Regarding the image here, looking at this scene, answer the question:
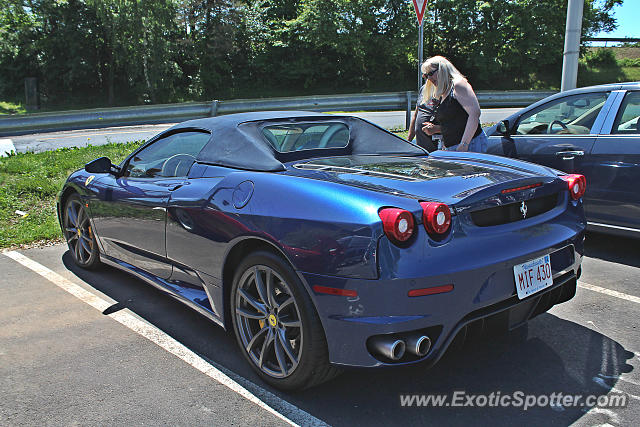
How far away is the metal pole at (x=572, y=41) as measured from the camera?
7531mm

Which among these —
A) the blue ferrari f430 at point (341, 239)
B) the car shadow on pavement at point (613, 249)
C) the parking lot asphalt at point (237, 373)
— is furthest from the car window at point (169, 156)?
the car shadow on pavement at point (613, 249)

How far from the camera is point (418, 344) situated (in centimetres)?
229

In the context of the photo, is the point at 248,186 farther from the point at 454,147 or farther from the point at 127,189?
the point at 454,147

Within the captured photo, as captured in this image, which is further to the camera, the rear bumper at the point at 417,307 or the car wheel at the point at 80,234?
the car wheel at the point at 80,234

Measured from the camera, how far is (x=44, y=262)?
16.5 ft

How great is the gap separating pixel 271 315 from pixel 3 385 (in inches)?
57.4

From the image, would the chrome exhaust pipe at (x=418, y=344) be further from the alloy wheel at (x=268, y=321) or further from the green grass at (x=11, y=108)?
the green grass at (x=11, y=108)

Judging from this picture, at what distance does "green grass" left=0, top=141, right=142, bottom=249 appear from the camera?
586 centimetres

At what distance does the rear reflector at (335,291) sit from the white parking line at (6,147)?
8.76 meters

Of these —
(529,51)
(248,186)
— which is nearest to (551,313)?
(248,186)

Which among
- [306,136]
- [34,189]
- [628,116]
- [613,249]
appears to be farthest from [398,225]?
[34,189]

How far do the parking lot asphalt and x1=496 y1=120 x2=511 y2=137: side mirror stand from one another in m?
2.08

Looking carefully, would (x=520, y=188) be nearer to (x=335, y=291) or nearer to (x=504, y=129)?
(x=335, y=291)

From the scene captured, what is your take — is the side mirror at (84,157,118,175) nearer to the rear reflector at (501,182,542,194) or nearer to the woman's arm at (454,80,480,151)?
the rear reflector at (501,182,542,194)
